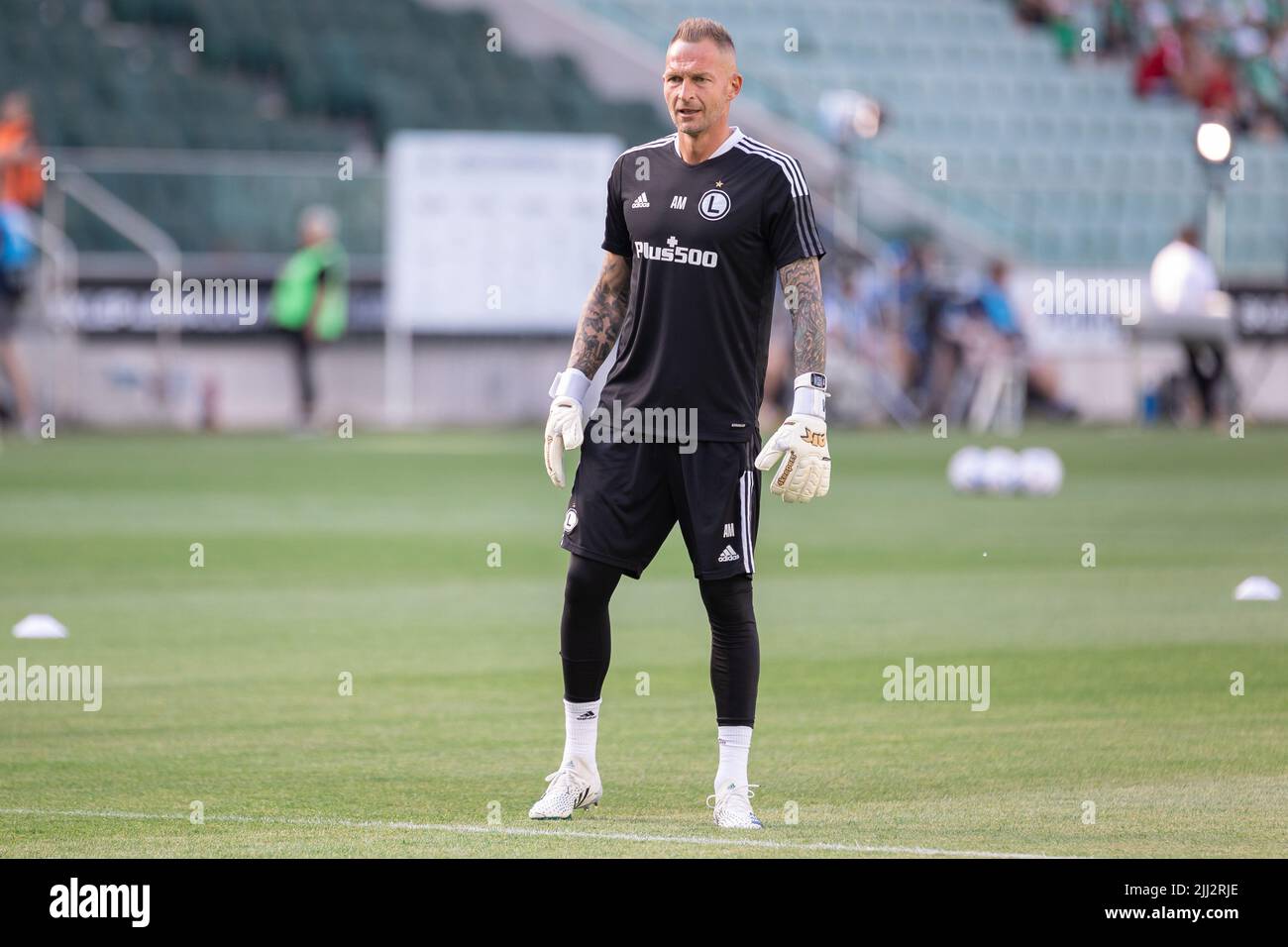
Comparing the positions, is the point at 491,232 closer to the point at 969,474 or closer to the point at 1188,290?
the point at 1188,290

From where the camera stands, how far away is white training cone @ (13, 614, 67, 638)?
11039mm

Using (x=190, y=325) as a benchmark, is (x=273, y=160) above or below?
above

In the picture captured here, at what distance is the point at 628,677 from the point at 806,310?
12.0ft

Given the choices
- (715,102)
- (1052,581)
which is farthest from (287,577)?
(715,102)

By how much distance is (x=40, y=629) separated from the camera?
11055mm

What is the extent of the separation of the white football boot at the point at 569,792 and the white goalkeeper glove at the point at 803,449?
1101mm

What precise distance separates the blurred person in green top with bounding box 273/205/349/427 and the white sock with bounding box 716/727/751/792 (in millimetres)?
21194

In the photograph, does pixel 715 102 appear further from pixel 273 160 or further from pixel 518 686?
pixel 273 160

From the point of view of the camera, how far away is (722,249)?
7012 millimetres

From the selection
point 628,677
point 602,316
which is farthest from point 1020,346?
point 602,316

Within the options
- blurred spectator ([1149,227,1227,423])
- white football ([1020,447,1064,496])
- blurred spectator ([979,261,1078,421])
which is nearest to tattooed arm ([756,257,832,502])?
white football ([1020,447,1064,496])

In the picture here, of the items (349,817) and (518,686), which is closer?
(349,817)

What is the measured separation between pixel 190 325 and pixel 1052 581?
17.7 metres
